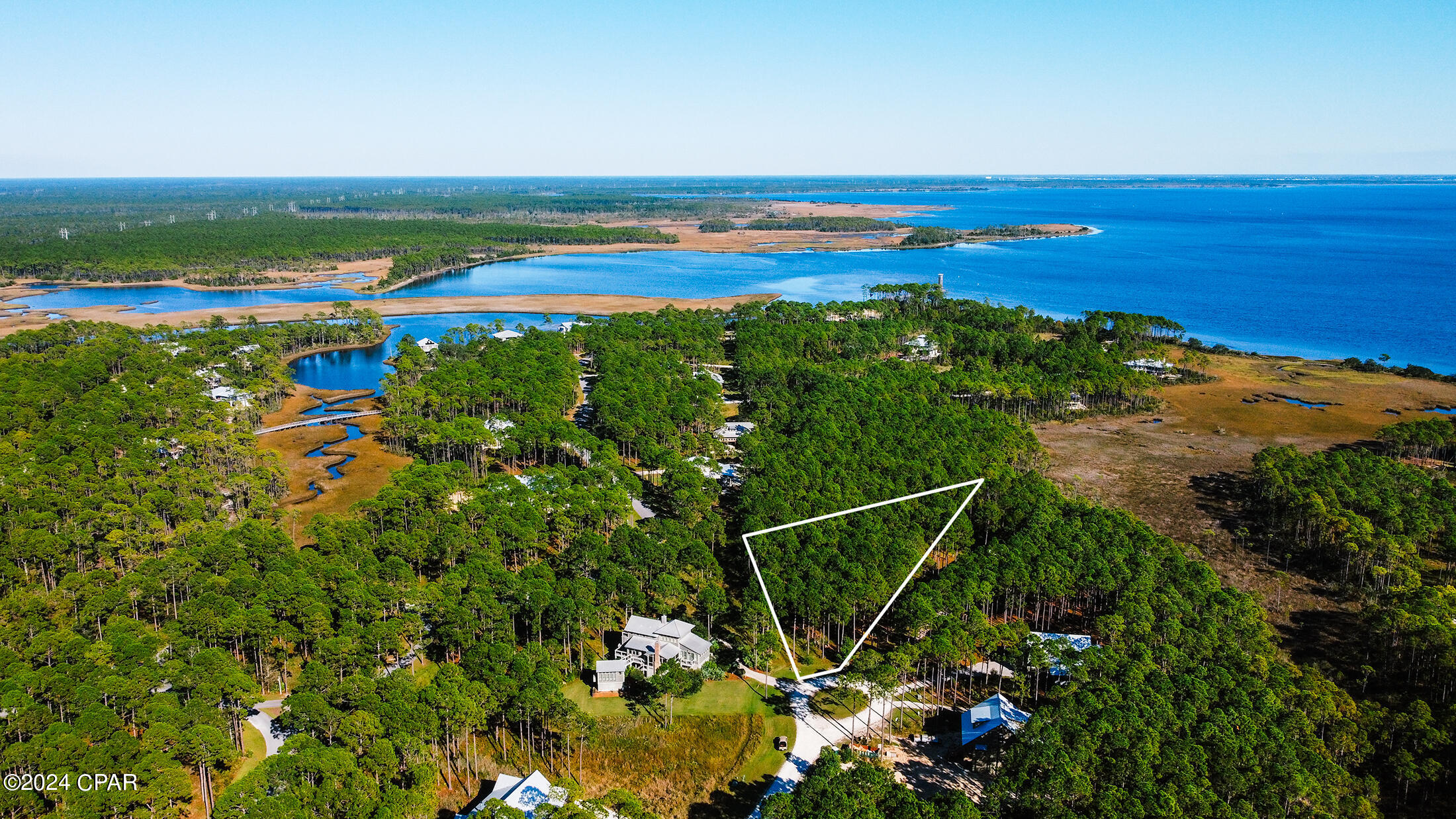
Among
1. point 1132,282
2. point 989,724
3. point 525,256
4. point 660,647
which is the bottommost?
point 989,724

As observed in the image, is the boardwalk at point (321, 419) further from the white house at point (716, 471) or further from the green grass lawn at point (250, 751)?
the green grass lawn at point (250, 751)

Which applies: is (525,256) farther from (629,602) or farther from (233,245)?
(629,602)

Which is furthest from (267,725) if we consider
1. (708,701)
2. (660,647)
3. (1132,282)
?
(1132,282)

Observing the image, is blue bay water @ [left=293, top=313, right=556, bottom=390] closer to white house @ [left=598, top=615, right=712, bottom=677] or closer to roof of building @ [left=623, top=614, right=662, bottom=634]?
roof of building @ [left=623, top=614, right=662, bottom=634]

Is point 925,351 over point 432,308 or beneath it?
beneath

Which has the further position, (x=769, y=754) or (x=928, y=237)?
(x=928, y=237)

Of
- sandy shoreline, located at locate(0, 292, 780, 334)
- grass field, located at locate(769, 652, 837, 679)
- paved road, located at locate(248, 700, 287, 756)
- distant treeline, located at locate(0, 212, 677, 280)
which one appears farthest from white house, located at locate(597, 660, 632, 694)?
distant treeline, located at locate(0, 212, 677, 280)
